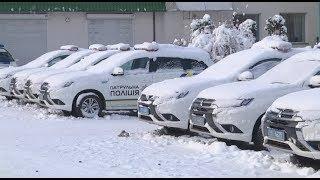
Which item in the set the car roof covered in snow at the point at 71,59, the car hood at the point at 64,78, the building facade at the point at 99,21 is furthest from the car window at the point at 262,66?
the building facade at the point at 99,21

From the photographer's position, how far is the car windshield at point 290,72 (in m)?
9.88

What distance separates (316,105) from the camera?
793cm

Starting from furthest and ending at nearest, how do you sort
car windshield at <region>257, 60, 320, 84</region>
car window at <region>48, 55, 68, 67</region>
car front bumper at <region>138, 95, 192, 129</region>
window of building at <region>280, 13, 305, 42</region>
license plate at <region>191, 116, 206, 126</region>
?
window of building at <region>280, 13, 305, 42</region>
car window at <region>48, 55, 68, 67</region>
car front bumper at <region>138, 95, 192, 129</region>
license plate at <region>191, 116, 206, 126</region>
car windshield at <region>257, 60, 320, 84</region>

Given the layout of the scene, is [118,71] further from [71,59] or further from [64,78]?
[71,59]

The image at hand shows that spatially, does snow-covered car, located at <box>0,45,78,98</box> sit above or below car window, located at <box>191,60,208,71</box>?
below

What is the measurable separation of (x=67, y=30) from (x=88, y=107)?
17.2m

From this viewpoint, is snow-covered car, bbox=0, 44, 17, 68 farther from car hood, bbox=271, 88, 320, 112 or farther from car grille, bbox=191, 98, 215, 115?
car hood, bbox=271, 88, 320, 112

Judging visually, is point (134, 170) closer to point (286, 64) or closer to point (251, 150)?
point (251, 150)

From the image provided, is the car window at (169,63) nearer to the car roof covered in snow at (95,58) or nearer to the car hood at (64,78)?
the car hood at (64,78)

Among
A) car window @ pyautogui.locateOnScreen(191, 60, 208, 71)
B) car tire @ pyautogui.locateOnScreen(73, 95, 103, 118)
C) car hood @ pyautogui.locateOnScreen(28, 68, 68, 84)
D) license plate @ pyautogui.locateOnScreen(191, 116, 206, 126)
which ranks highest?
car window @ pyautogui.locateOnScreen(191, 60, 208, 71)

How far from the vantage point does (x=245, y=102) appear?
9508 mm

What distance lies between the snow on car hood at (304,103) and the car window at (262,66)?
2909 millimetres

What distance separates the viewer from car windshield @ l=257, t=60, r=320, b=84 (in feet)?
32.4

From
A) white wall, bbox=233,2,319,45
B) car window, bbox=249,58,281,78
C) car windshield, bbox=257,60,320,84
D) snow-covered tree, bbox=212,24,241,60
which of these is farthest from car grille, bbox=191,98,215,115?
white wall, bbox=233,2,319,45
